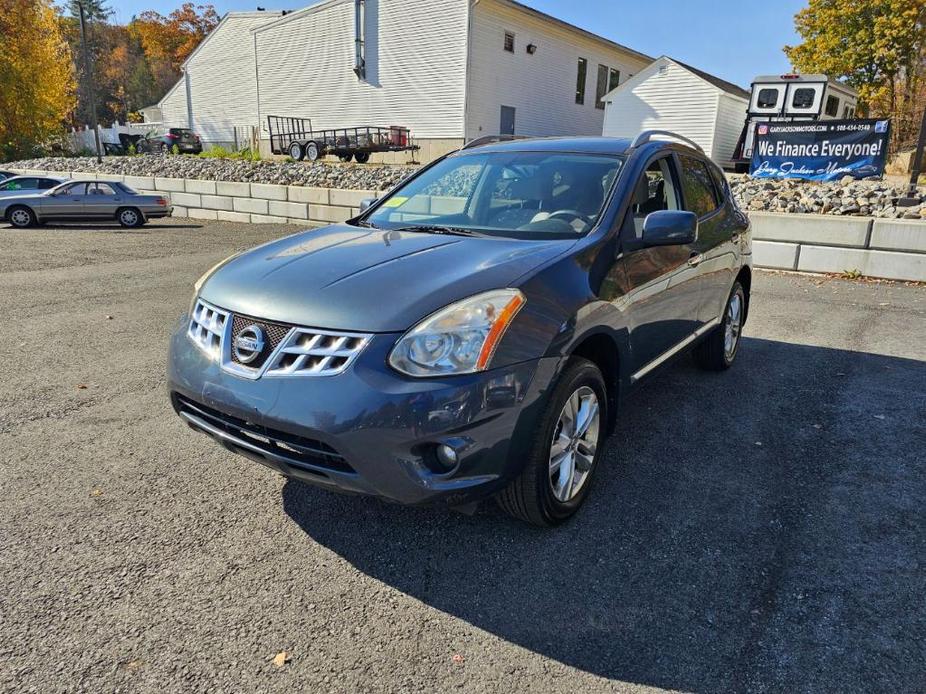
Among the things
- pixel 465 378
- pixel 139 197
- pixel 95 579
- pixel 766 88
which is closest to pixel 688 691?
pixel 465 378

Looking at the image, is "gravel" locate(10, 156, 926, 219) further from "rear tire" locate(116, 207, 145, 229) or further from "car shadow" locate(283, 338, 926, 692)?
"rear tire" locate(116, 207, 145, 229)

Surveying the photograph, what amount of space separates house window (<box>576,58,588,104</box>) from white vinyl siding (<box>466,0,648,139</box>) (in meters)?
0.22

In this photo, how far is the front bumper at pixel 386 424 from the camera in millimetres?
2332

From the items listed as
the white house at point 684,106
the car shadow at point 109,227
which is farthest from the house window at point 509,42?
the car shadow at point 109,227

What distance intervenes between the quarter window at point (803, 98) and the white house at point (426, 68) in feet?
34.3

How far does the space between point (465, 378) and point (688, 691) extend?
1.28 meters

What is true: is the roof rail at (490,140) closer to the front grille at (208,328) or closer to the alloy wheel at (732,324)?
the alloy wheel at (732,324)

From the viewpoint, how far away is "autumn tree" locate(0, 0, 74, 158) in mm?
32453

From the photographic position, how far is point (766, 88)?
935 inches

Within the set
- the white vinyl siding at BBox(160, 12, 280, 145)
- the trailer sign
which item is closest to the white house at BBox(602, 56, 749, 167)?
the trailer sign

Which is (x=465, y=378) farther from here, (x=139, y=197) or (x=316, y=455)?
(x=139, y=197)

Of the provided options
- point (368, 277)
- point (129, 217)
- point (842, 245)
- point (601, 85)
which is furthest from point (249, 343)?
point (601, 85)

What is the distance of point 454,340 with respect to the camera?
2443 mm

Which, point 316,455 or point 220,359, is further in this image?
point 220,359
